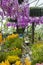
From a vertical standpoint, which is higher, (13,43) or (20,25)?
(20,25)

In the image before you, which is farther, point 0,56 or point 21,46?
point 21,46

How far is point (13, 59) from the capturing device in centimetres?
199

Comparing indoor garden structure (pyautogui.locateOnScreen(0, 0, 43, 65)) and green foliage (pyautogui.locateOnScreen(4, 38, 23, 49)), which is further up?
indoor garden structure (pyautogui.locateOnScreen(0, 0, 43, 65))

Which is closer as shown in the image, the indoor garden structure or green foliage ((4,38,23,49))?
the indoor garden structure

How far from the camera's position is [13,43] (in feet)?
9.37

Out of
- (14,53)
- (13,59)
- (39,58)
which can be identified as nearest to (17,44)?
(14,53)

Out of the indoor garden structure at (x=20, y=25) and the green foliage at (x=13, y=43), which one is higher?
the indoor garden structure at (x=20, y=25)

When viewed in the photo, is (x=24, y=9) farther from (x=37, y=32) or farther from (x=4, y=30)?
(x=4, y=30)

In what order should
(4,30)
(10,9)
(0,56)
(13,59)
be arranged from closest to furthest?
(10,9) → (13,59) → (0,56) → (4,30)

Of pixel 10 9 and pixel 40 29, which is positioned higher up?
pixel 10 9

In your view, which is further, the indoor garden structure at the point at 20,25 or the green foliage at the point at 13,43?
the green foliage at the point at 13,43

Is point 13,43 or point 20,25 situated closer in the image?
point 20,25

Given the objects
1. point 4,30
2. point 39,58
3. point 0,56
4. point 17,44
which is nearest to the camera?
point 39,58

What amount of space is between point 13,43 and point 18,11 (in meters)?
1.76
